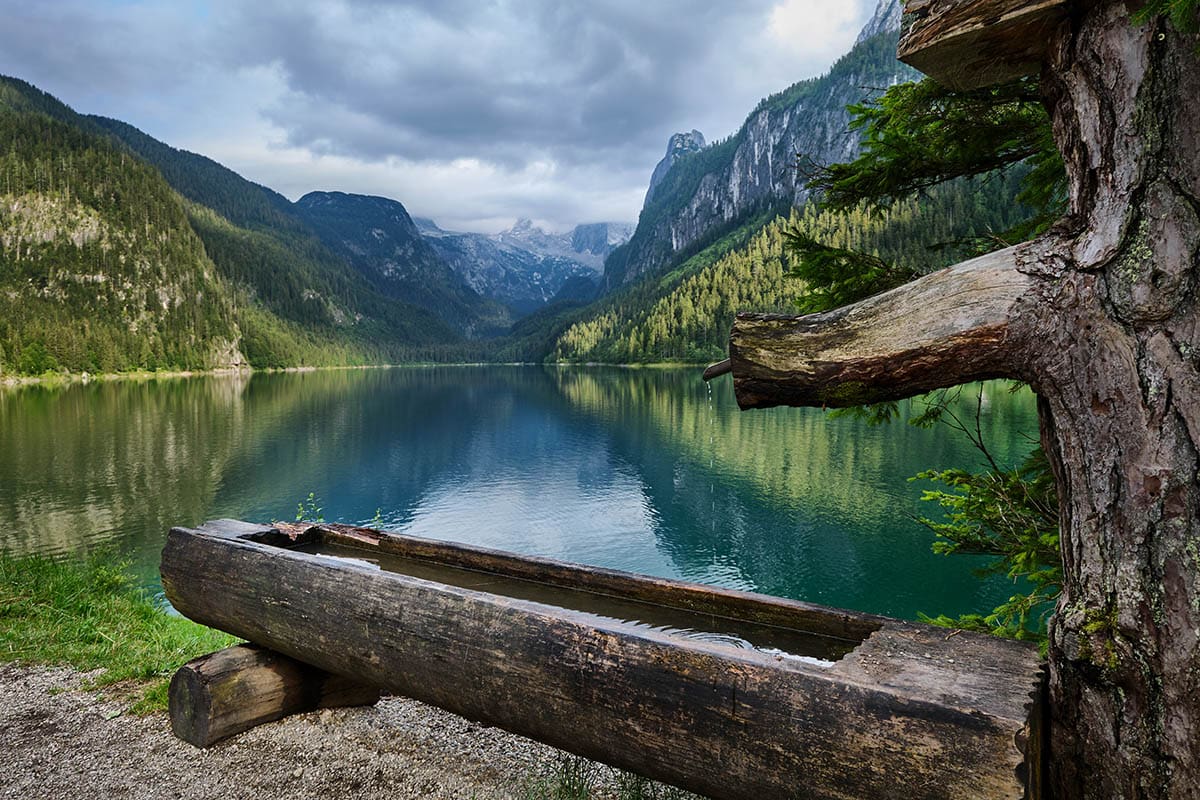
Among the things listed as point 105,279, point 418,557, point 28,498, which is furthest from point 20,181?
point 418,557

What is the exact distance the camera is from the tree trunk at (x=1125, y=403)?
2.08m

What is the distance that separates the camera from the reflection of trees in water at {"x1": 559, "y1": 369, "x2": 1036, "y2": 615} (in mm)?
14375

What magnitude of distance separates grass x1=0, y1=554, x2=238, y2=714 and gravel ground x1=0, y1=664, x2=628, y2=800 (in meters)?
0.47

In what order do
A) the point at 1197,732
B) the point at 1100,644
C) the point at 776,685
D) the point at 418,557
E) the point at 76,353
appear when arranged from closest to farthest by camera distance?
the point at 1197,732, the point at 1100,644, the point at 776,685, the point at 418,557, the point at 76,353

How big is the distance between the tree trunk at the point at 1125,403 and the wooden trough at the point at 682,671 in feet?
0.75

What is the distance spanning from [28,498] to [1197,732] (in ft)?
83.2

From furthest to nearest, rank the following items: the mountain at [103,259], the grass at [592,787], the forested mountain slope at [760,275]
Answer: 1. the mountain at [103,259]
2. the forested mountain slope at [760,275]
3. the grass at [592,787]

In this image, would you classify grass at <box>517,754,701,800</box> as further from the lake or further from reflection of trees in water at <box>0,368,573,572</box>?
reflection of trees in water at <box>0,368,573,572</box>

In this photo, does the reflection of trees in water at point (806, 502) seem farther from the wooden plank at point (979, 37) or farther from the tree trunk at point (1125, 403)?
the wooden plank at point (979, 37)

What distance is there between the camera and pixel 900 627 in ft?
9.62

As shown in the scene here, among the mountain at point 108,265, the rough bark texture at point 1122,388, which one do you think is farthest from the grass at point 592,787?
the mountain at point 108,265

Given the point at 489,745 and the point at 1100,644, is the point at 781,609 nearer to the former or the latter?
the point at 1100,644

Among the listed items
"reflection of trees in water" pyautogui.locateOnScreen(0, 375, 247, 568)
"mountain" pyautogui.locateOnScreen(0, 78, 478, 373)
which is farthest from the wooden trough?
"mountain" pyautogui.locateOnScreen(0, 78, 478, 373)

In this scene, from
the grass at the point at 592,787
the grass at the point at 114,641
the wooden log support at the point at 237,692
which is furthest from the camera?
the wooden log support at the point at 237,692
